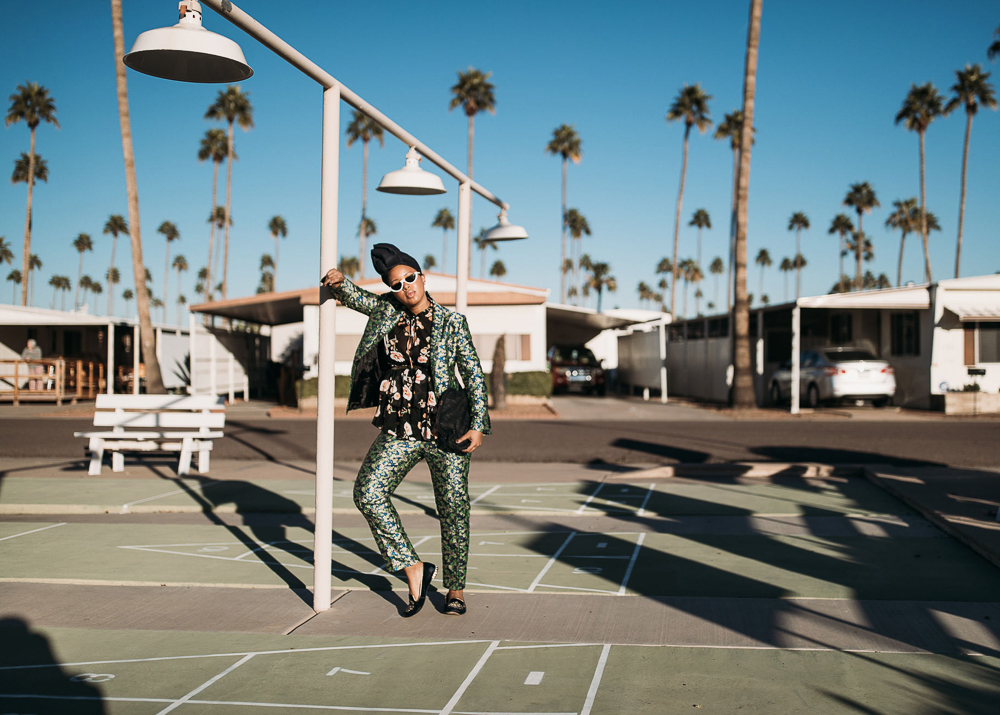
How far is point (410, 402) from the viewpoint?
4.53 m

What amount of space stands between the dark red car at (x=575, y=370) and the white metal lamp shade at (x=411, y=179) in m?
24.9

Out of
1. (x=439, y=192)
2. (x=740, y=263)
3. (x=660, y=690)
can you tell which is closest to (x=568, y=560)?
(x=660, y=690)

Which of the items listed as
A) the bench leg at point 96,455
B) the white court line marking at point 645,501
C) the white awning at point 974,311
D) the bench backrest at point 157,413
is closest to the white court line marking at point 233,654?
the white court line marking at point 645,501

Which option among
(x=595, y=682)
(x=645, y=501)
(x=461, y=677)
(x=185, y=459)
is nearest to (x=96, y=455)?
(x=185, y=459)

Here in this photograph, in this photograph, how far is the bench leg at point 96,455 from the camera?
33.3 ft

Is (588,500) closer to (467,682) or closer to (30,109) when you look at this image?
(467,682)

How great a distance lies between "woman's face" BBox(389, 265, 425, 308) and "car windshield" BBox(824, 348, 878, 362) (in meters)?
19.5

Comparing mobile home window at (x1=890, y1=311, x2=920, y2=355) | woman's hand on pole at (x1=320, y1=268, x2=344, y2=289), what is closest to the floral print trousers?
woman's hand on pole at (x1=320, y1=268, x2=344, y2=289)

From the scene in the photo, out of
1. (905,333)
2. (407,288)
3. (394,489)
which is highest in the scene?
(905,333)

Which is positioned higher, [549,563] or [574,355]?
[574,355]

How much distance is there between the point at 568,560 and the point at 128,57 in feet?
13.8

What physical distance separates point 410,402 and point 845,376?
62.5 feet

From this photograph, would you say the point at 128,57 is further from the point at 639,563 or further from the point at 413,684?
the point at 639,563

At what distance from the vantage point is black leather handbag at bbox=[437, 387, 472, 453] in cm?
439
